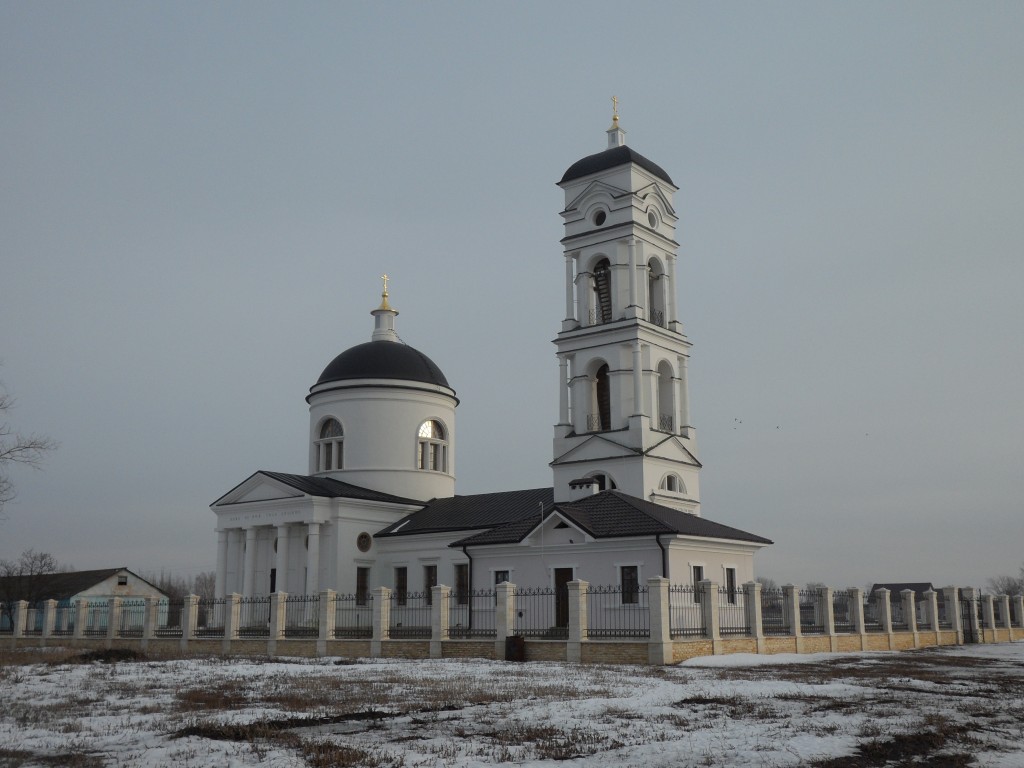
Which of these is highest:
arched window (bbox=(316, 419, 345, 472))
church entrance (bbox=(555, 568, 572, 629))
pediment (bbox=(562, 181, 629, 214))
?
pediment (bbox=(562, 181, 629, 214))

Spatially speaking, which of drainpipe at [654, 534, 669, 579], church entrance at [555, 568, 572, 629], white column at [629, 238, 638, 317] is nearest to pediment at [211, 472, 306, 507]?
church entrance at [555, 568, 572, 629]

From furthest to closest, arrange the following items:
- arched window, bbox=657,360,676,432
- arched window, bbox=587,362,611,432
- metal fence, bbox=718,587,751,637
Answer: arched window, bbox=657,360,676,432
arched window, bbox=587,362,611,432
metal fence, bbox=718,587,751,637

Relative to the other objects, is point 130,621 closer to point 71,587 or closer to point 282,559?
point 282,559

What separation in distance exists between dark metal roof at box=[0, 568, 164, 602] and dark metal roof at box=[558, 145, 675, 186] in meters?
41.2

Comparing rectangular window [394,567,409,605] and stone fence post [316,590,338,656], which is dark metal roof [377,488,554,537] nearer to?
rectangular window [394,567,409,605]

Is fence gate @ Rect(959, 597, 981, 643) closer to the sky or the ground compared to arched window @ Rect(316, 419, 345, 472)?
closer to the ground

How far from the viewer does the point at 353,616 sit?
131 feet

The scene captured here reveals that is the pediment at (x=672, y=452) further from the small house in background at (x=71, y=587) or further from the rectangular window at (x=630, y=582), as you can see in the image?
the small house in background at (x=71, y=587)

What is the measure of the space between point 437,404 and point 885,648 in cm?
2370

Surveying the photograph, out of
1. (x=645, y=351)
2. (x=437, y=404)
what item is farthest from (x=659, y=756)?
(x=437, y=404)

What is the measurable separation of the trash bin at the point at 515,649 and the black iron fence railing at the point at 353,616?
20.2ft

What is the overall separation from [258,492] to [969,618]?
99.2ft

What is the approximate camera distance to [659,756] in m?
10.4

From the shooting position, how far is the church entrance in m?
32.3
